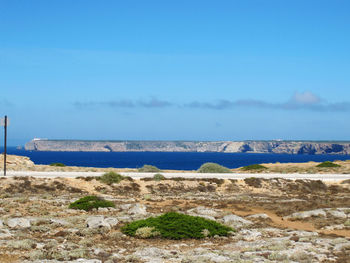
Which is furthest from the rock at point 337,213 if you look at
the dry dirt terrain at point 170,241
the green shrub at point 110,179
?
the green shrub at point 110,179

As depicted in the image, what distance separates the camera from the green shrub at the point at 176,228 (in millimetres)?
14766

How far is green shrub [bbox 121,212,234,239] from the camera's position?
48.4 ft

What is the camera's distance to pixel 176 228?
1499 centimetres

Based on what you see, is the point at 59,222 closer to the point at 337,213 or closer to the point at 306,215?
the point at 306,215

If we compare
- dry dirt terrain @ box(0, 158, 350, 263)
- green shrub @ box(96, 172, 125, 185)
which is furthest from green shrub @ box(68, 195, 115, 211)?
green shrub @ box(96, 172, 125, 185)

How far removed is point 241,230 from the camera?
1633cm

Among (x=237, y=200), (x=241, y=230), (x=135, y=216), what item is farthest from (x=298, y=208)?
(x=135, y=216)

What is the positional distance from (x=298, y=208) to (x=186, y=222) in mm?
10241

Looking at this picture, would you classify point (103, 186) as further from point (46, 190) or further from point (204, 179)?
point (204, 179)

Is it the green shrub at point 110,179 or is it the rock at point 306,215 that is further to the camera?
the green shrub at point 110,179

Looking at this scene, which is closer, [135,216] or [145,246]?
[145,246]

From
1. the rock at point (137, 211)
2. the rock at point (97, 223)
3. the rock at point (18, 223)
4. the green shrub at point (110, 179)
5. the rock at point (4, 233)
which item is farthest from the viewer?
the green shrub at point (110, 179)

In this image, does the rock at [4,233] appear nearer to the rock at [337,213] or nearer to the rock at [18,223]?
the rock at [18,223]

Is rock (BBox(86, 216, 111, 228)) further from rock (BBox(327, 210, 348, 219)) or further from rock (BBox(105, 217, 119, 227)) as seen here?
rock (BBox(327, 210, 348, 219))
